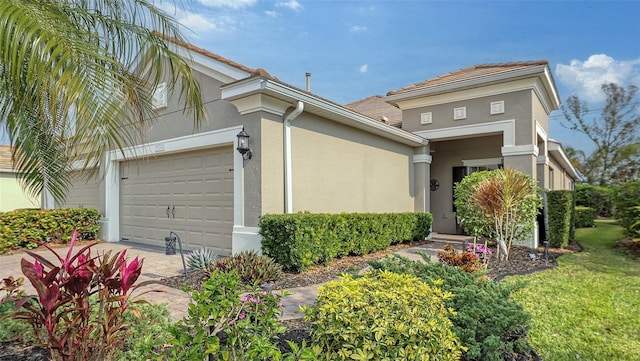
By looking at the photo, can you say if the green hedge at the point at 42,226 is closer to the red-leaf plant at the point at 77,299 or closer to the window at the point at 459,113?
the red-leaf plant at the point at 77,299

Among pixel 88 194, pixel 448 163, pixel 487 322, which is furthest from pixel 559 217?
pixel 88 194

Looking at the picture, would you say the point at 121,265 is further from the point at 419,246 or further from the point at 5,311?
the point at 419,246

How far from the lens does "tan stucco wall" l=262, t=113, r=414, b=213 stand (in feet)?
21.9

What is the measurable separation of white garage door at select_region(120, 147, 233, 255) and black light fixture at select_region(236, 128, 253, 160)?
96 centimetres

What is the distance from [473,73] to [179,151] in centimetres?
894

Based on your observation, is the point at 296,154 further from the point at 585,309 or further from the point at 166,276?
the point at 585,309

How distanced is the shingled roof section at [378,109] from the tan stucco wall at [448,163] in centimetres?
199

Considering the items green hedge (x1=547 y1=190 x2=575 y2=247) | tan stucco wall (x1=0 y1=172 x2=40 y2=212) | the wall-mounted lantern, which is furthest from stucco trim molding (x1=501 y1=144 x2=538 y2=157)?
tan stucco wall (x1=0 y1=172 x2=40 y2=212)

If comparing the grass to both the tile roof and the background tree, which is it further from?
the background tree

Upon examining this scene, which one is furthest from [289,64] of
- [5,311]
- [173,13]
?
[5,311]

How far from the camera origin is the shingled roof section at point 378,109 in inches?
528

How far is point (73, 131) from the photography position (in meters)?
3.25

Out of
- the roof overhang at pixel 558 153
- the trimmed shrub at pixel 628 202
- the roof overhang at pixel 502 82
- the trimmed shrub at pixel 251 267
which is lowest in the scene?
the trimmed shrub at pixel 251 267

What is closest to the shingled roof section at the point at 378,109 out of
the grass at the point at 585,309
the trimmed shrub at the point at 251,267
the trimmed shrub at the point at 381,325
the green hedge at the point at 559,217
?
the green hedge at the point at 559,217
